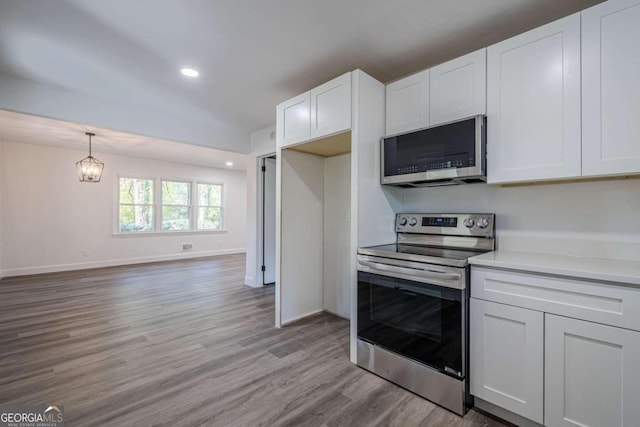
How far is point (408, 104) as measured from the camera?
2279 millimetres

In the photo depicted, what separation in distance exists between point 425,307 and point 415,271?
0.23m

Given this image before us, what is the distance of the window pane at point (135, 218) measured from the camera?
6602 millimetres

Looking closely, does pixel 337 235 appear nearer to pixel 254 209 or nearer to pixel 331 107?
pixel 331 107

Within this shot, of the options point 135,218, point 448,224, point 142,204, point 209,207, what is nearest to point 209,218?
point 209,207

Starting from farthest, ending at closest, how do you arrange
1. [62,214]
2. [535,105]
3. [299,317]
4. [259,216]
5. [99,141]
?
[62,214] → [99,141] → [259,216] → [299,317] → [535,105]

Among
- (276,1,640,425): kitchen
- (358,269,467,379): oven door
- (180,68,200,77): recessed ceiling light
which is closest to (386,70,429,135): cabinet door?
(276,1,640,425): kitchen

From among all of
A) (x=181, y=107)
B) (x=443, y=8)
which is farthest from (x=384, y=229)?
(x=181, y=107)

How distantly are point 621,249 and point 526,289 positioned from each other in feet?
2.22

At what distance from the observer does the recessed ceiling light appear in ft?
8.75

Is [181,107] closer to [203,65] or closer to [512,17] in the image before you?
[203,65]

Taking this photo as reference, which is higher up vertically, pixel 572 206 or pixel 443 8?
pixel 443 8

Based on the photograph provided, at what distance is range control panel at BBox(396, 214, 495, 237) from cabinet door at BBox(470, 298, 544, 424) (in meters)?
0.62

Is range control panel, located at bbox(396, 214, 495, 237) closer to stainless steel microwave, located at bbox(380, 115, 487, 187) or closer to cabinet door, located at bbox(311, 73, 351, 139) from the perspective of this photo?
stainless steel microwave, located at bbox(380, 115, 487, 187)

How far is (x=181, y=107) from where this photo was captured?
3.65 m
